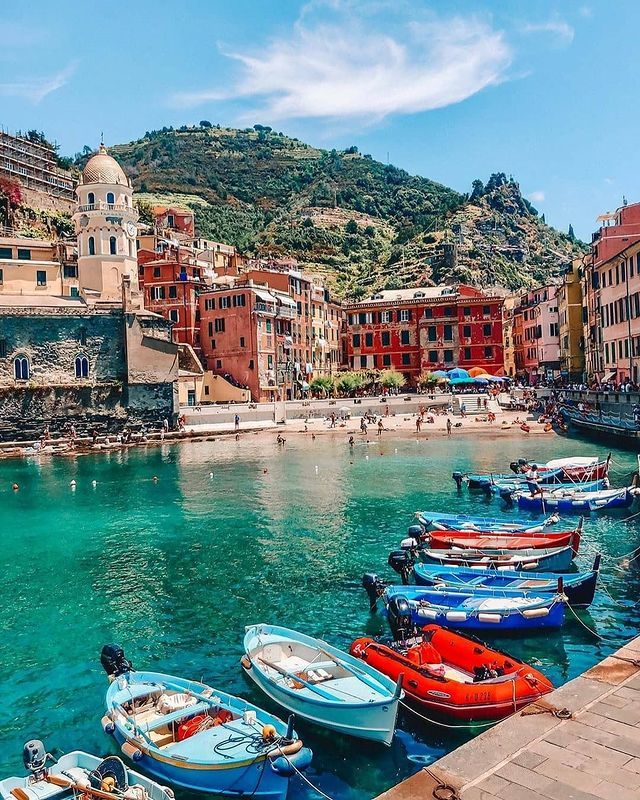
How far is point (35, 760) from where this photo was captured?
1135cm

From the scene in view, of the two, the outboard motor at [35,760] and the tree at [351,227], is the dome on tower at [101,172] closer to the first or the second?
the outboard motor at [35,760]

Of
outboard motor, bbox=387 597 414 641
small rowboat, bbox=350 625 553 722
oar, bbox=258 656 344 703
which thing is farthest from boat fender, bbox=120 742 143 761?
outboard motor, bbox=387 597 414 641

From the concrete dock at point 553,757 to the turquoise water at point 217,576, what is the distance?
3.17 metres

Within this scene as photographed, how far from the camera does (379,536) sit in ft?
99.0

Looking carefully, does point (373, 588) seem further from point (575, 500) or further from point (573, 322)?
point (573, 322)

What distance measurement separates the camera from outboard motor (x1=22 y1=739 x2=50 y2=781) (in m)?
11.2

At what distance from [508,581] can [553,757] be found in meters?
11.8

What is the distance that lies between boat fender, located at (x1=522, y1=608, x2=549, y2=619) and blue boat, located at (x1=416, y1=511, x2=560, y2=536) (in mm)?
8407

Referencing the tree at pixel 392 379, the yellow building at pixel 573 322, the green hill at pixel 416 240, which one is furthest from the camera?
the green hill at pixel 416 240

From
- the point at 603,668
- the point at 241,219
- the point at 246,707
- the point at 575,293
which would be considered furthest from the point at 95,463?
the point at 241,219

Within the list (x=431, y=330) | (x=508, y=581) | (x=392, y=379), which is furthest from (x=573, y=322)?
(x=508, y=581)

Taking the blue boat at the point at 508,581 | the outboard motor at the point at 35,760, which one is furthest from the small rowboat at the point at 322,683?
the blue boat at the point at 508,581

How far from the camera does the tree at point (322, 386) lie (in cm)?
8569

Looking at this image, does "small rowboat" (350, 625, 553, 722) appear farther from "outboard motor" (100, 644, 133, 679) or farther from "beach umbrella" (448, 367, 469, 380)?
"beach umbrella" (448, 367, 469, 380)
